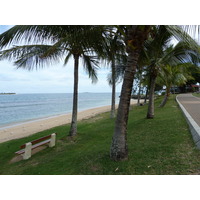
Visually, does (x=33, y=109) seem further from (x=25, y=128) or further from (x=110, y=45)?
(x=110, y=45)

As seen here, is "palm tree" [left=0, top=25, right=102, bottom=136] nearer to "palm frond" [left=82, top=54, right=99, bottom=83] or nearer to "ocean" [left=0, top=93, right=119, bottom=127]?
"palm frond" [left=82, top=54, right=99, bottom=83]

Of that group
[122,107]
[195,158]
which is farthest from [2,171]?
[195,158]

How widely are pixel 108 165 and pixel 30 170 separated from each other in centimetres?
205

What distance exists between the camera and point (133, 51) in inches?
123

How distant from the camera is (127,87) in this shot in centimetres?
317

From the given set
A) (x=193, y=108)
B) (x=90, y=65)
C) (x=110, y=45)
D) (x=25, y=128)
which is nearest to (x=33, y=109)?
(x=25, y=128)

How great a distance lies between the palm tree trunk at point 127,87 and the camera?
9.96 feet

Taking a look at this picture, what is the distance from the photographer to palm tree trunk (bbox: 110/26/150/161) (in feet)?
9.96

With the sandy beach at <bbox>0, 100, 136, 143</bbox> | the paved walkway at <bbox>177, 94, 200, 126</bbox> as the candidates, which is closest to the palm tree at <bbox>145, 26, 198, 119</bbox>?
the paved walkway at <bbox>177, 94, 200, 126</bbox>

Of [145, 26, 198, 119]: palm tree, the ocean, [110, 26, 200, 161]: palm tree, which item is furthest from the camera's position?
the ocean

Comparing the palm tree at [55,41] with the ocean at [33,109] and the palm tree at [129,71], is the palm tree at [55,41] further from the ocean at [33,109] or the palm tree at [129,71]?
the ocean at [33,109]

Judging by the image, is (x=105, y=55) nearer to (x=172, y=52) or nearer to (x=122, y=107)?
(x=122, y=107)

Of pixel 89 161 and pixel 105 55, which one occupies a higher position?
pixel 105 55

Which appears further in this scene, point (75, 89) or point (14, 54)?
point (75, 89)
